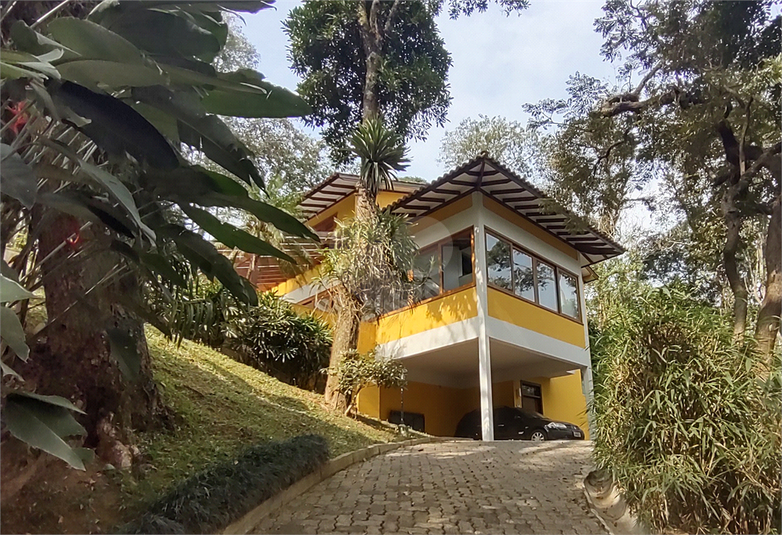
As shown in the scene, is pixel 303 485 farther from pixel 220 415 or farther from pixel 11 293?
pixel 11 293

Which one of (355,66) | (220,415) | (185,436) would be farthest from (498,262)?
(185,436)

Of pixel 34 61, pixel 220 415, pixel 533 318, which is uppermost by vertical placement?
pixel 533 318

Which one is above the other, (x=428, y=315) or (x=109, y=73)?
(x=428, y=315)

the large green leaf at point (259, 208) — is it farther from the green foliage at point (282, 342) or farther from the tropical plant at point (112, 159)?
the green foliage at point (282, 342)

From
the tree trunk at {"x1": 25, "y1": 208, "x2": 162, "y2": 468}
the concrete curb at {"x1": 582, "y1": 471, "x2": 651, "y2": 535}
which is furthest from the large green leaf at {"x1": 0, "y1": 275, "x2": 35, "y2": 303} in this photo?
the concrete curb at {"x1": 582, "y1": 471, "x2": 651, "y2": 535}

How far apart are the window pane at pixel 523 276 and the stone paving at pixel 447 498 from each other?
6.13 m

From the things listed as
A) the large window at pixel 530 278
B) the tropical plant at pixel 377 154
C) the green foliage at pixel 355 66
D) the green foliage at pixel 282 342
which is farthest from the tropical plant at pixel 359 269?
the green foliage at pixel 355 66

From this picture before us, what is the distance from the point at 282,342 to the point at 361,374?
281 centimetres

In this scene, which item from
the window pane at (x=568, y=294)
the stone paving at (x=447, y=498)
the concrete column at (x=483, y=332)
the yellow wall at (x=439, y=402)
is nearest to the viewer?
the stone paving at (x=447, y=498)

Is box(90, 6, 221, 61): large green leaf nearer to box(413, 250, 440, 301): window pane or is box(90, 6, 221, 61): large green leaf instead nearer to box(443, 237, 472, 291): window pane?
box(413, 250, 440, 301): window pane

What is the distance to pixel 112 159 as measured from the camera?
11.3ft

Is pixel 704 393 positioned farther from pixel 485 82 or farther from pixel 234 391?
pixel 234 391

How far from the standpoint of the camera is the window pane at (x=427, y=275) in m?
14.1

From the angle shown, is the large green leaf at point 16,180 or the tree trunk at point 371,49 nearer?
the large green leaf at point 16,180
